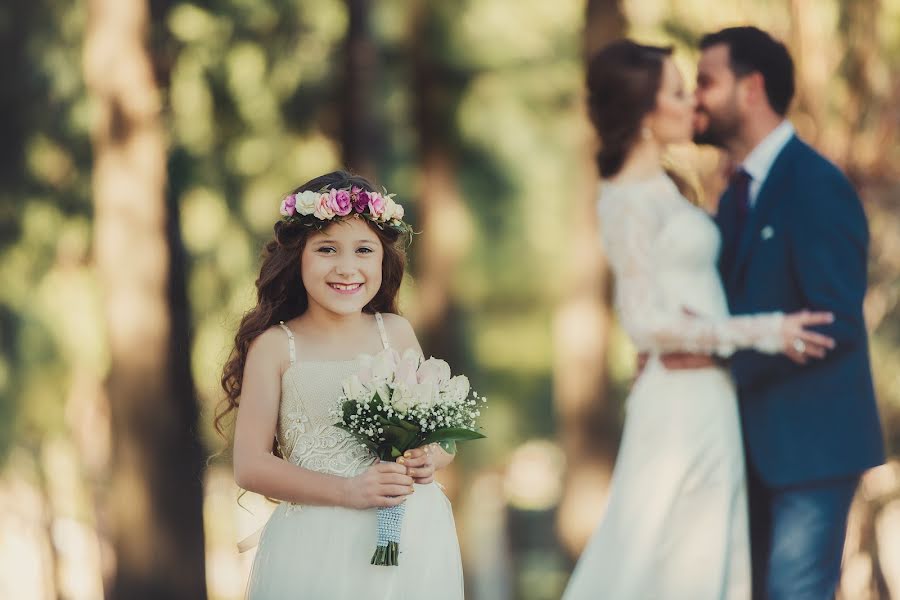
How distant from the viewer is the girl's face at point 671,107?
5.88 metres

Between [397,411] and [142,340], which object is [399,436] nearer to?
[397,411]

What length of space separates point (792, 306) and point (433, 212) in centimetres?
557

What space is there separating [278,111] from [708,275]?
22.2 feet

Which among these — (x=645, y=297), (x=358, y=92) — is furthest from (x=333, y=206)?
(x=358, y=92)

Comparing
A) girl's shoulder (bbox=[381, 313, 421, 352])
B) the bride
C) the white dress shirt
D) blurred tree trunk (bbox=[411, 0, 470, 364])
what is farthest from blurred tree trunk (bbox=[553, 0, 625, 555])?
girl's shoulder (bbox=[381, 313, 421, 352])

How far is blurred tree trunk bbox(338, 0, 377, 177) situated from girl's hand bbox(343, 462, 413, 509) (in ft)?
19.5

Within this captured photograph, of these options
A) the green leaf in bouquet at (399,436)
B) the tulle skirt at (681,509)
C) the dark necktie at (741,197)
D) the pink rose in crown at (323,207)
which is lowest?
the tulle skirt at (681,509)

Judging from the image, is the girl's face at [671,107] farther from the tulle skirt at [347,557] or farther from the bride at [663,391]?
the tulle skirt at [347,557]

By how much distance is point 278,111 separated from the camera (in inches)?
468

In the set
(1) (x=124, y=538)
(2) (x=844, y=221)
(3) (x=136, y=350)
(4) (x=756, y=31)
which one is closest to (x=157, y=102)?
(3) (x=136, y=350)

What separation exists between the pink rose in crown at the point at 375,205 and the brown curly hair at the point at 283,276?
0.06m

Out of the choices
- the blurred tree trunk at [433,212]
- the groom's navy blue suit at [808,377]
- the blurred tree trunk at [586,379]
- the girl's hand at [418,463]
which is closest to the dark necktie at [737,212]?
the groom's navy blue suit at [808,377]

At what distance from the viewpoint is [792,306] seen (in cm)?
562

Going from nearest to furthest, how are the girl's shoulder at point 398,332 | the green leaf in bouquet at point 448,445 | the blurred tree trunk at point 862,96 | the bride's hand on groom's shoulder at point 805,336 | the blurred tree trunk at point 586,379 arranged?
1. the green leaf in bouquet at point 448,445
2. the girl's shoulder at point 398,332
3. the bride's hand on groom's shoulder at point 805,336
4. the blurred tree trunk at point 862,96
5. the blurred tree trunk at point 586,379
